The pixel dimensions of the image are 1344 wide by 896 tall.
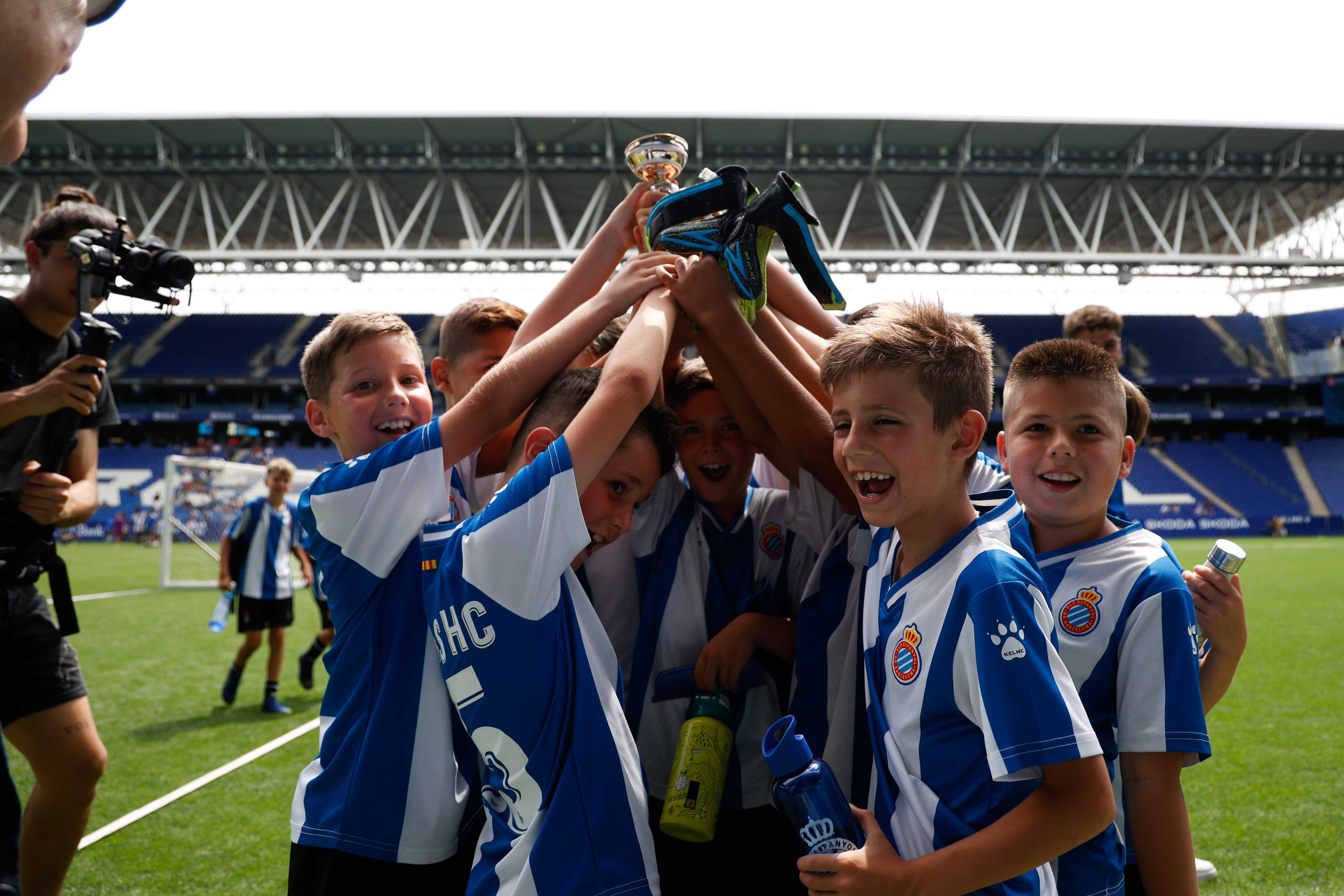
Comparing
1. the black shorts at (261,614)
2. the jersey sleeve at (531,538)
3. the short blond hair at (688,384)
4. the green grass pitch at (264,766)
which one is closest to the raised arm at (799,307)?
the short blond hair at (688,384)

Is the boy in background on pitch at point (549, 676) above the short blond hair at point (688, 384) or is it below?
below

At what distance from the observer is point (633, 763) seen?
1.55 metres

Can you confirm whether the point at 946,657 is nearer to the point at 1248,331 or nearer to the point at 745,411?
the point at 745,411

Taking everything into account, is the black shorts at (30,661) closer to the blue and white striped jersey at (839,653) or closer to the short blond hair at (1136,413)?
the blue and white striped jersey at (839,653)

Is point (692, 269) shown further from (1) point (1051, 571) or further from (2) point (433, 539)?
(1) point (1051, 571)

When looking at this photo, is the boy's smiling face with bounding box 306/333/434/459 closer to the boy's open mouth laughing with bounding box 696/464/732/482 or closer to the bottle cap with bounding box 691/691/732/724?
the boy's open mouth laughing with bounding box 696/464/732/482

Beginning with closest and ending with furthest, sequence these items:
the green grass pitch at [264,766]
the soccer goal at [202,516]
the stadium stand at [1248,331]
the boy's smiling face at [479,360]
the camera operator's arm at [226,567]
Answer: the boy's smiling face at [479,360], the green grass pitch at [264,766], the camera operator's arm at [226,567], the soccer goal at [202,516], the stadium stand at [1248,331]

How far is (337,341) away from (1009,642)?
1641 millimetres

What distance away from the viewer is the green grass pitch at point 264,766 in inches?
151

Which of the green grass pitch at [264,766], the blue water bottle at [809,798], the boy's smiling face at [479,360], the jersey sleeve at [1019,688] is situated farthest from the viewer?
the green grass pitch at [264,766]

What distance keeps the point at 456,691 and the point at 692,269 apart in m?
1.05

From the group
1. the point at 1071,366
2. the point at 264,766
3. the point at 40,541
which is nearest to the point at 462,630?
the point at 1071,366

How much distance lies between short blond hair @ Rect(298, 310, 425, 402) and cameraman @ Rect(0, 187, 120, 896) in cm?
132

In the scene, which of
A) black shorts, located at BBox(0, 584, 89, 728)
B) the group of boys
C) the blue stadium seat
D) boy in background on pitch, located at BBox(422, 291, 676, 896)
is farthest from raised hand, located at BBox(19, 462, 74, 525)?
the blue stadium seat
